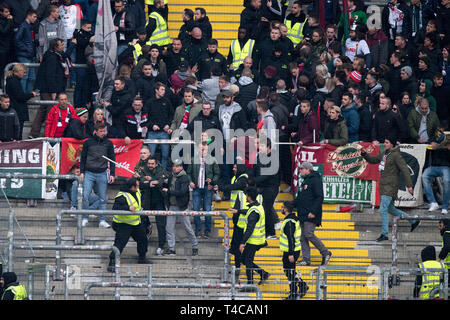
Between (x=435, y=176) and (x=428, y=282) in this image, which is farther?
(x=435, y=176)

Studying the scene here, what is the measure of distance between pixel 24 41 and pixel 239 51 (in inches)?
180

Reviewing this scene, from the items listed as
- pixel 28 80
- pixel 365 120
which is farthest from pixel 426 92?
pixel 28 80

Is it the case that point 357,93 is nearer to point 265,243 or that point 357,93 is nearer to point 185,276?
point 265,243

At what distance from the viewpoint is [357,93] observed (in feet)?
74.8

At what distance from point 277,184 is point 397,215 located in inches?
91.3

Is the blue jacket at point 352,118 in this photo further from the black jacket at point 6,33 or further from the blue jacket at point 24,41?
the black jacket at point 6,33

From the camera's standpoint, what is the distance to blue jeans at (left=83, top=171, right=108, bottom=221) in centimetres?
2125

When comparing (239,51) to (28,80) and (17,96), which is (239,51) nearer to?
(28,80)

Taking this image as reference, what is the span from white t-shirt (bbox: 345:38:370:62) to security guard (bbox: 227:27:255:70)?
216 cm

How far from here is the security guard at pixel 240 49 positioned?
24812 mm

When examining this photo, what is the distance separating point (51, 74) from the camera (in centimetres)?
2364

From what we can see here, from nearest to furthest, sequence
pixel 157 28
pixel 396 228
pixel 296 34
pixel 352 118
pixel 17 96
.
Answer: pixel 396 228
pixel 352 118
pixel 17 96
pixel 157 28
pixel 296 34

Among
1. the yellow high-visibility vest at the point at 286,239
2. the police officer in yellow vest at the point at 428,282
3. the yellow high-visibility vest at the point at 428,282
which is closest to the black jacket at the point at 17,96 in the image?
the yellow high-visibility vest at the point at 286,239

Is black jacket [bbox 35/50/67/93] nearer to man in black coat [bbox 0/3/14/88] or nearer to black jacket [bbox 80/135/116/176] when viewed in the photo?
man in black coat [bbox 0/3/14/88]
